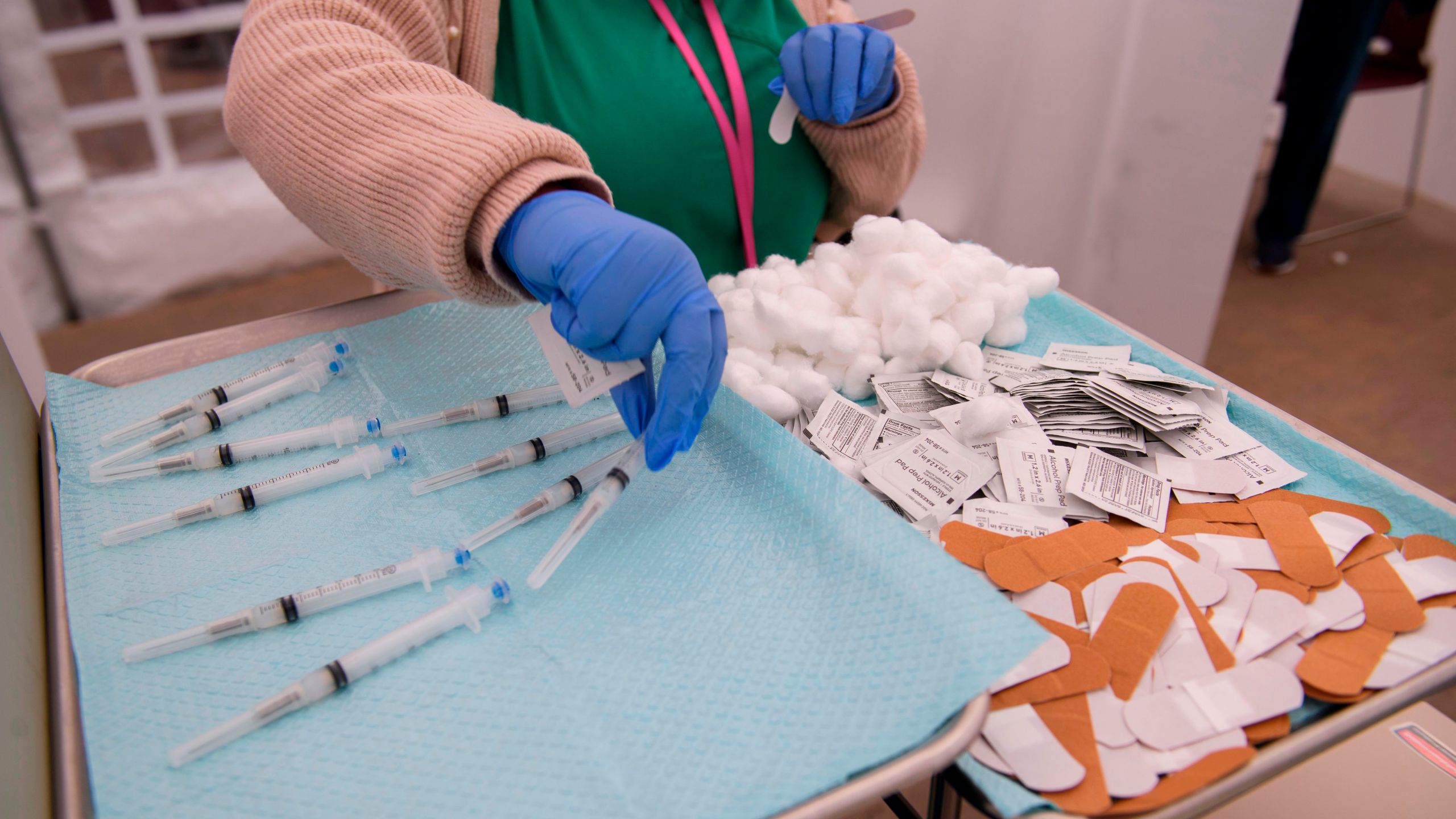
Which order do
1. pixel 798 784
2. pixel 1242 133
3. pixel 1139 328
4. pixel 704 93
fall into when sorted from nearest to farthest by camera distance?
pixel 798 784 → pixel 704 93 → pixel 1242 133 → pixel 1139 328

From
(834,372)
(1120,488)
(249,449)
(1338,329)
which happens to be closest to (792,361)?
(834,372)

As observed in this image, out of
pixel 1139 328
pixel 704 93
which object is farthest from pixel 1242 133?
pixel 704 93

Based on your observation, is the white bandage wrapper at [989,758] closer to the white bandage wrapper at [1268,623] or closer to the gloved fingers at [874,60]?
the white bandage wrapper at [1268,623]

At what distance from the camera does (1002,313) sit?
1031 millimetres

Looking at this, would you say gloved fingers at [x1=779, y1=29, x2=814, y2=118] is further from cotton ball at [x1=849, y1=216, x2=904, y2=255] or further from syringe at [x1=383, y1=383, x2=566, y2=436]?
syringe at [x1=383, y1=383, x2=566, y2=436]

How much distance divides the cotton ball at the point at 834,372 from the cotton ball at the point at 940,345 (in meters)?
0.09

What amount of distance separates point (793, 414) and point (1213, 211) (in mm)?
1456

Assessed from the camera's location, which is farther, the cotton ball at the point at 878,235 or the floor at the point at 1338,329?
the floor at the point at 1338,329

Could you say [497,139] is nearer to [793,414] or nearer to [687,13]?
[793,414]

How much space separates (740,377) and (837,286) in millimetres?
199

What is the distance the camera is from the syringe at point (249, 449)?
0.84 m

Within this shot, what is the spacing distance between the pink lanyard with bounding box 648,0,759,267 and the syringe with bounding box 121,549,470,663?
0.70 metres

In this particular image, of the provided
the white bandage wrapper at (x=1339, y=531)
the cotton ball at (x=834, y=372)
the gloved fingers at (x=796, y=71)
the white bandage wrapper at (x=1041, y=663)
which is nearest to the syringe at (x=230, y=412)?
the cotton ball at (x=834, y=372)

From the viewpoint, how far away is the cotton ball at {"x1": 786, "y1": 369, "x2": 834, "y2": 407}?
931 millimetres
